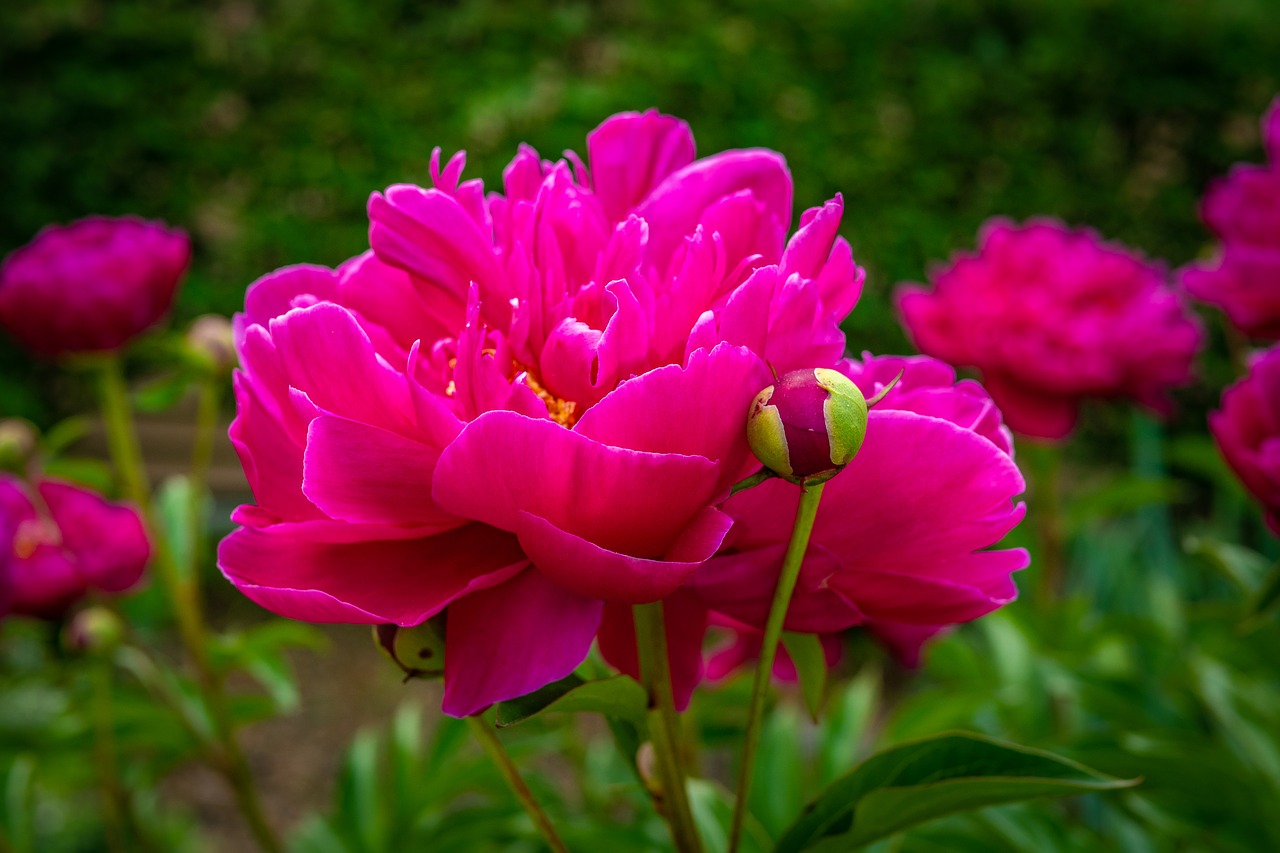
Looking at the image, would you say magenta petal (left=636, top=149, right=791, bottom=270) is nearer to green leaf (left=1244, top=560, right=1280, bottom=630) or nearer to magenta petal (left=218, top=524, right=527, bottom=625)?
magenta petal (left=218, top=524, right=527, bottom=625)

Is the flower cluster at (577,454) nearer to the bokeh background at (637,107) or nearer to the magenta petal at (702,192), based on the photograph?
the magenta petal at (702,192)

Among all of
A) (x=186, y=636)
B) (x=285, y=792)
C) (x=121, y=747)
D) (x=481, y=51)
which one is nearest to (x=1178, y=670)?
(x=186, y=636)

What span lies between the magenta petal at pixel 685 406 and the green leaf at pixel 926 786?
0.50 ft

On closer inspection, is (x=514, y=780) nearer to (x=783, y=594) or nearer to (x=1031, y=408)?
(x=783, y=594)

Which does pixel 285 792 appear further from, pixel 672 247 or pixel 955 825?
pixel 672 247

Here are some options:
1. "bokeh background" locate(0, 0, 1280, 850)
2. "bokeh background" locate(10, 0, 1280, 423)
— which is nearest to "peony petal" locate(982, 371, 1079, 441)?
"bokeh background" locate(0, 0, 1280, 850)

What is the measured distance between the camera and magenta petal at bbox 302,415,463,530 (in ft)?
0.97

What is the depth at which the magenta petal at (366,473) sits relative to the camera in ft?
0.97

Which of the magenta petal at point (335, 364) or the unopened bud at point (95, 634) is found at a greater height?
the magenta petal at point (335, 364)

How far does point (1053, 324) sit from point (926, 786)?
0.63 meters

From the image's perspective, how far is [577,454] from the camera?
0.94ft

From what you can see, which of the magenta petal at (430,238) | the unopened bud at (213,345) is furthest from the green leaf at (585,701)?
the unopened bud at (213,345)

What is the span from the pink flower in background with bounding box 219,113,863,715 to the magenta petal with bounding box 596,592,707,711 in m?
0.04

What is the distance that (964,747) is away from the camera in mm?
369
